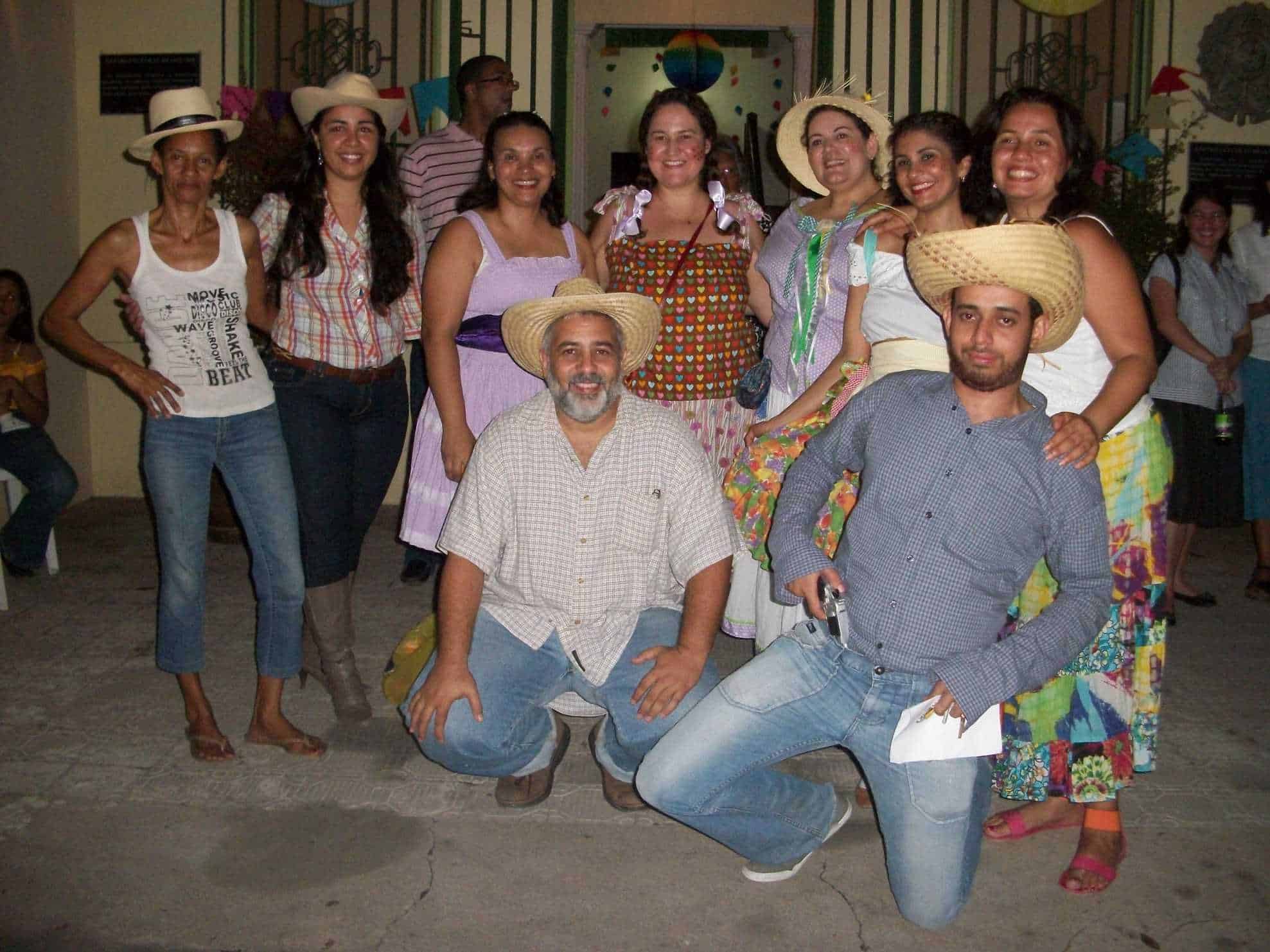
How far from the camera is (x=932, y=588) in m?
2.51

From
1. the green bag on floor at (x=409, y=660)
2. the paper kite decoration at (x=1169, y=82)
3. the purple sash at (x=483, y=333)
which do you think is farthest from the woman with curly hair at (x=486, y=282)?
the paper kite decoration at (x=1169, y=82)

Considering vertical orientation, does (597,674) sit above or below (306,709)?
above

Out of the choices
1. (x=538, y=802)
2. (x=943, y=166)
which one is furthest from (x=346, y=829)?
(x=943, y=166)

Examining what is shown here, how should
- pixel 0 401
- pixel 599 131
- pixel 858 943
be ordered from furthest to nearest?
pixel 599 131 → pixel 0 401 → pixel 858 943

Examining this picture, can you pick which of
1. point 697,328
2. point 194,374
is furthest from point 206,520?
point 697,328

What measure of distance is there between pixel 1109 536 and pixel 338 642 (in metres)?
2.30

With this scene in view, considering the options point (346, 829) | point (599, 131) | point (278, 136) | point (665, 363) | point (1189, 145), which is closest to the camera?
point (346, 829)

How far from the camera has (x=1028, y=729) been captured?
9.31ft

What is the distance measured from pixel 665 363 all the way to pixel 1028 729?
1484 mm

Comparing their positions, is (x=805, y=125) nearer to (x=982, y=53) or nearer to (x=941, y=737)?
(x=941, y=737)

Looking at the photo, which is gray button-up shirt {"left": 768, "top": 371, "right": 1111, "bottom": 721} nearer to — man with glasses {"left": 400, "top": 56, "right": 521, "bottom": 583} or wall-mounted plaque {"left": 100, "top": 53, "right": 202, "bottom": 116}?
man with glasses {"left": 400, "top": 56, "right": 521, "bottom": 583}

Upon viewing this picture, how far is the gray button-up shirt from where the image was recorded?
243 cm

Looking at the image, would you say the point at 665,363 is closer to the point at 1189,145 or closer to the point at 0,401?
the point at 0,401

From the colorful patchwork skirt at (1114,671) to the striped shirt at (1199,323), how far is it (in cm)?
254
